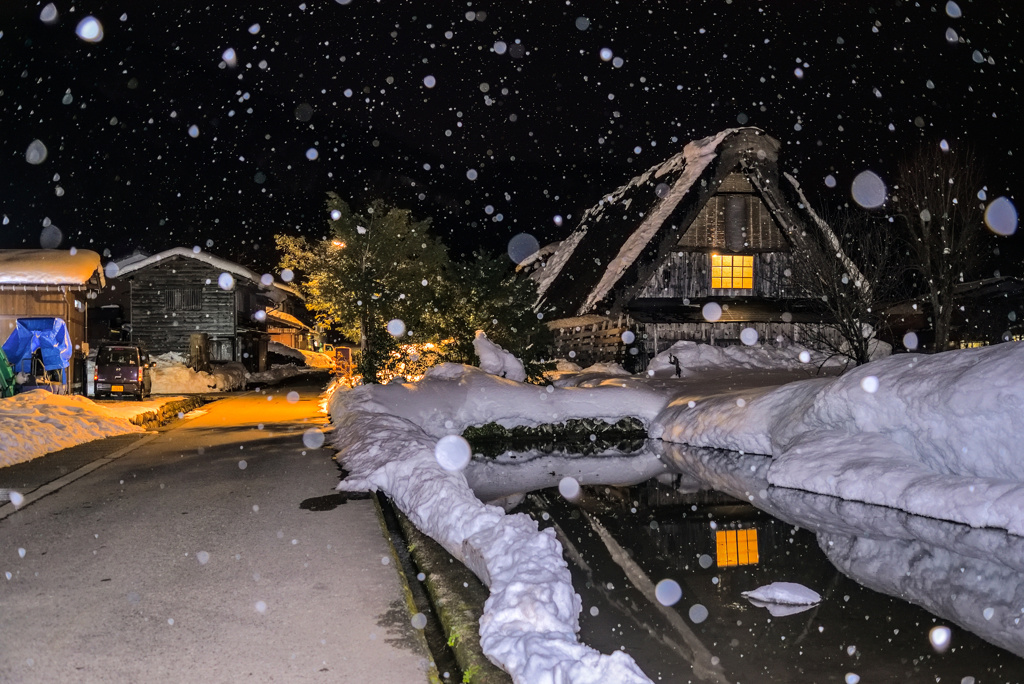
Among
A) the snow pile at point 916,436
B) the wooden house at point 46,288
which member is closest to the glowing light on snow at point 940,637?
the snow pile at point 916,436

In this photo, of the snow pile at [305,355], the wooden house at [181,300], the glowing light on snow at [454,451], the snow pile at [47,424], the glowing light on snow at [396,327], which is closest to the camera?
the snow pile at [47,424]

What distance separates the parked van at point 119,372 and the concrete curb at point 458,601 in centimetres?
2128

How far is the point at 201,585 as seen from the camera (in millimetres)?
5465

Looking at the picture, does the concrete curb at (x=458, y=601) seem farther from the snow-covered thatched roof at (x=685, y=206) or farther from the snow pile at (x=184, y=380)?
the snow pile at (x=184, y=380)

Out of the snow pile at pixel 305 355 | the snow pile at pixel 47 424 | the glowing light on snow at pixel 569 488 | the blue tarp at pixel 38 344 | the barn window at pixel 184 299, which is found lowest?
the snow pile at pixel 305 355

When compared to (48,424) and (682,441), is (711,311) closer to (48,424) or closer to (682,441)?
(682,441)

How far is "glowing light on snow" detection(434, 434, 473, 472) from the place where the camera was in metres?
13.3

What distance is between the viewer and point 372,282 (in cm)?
2791

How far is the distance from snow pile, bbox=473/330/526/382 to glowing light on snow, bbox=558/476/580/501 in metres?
8.51

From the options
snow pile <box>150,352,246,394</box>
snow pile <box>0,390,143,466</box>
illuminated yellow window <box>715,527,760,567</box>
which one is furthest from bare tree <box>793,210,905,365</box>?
snow pile <box>150,352,246,394</box>

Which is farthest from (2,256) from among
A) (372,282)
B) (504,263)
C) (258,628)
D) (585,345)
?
(258,628)

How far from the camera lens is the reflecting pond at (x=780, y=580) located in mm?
5051

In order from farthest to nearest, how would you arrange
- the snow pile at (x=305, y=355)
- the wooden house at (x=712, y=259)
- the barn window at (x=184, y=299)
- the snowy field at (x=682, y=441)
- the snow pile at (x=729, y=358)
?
1. the snow pile at (x=305, y=355)
2. the barn window at (x=184, y=299)
3. the wooden house at (x=712, y=259)
4. the snow pile at (x=729, y=358)
5. the snowy field at (x=682, y=441)

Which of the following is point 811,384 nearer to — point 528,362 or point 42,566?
point 528,362
